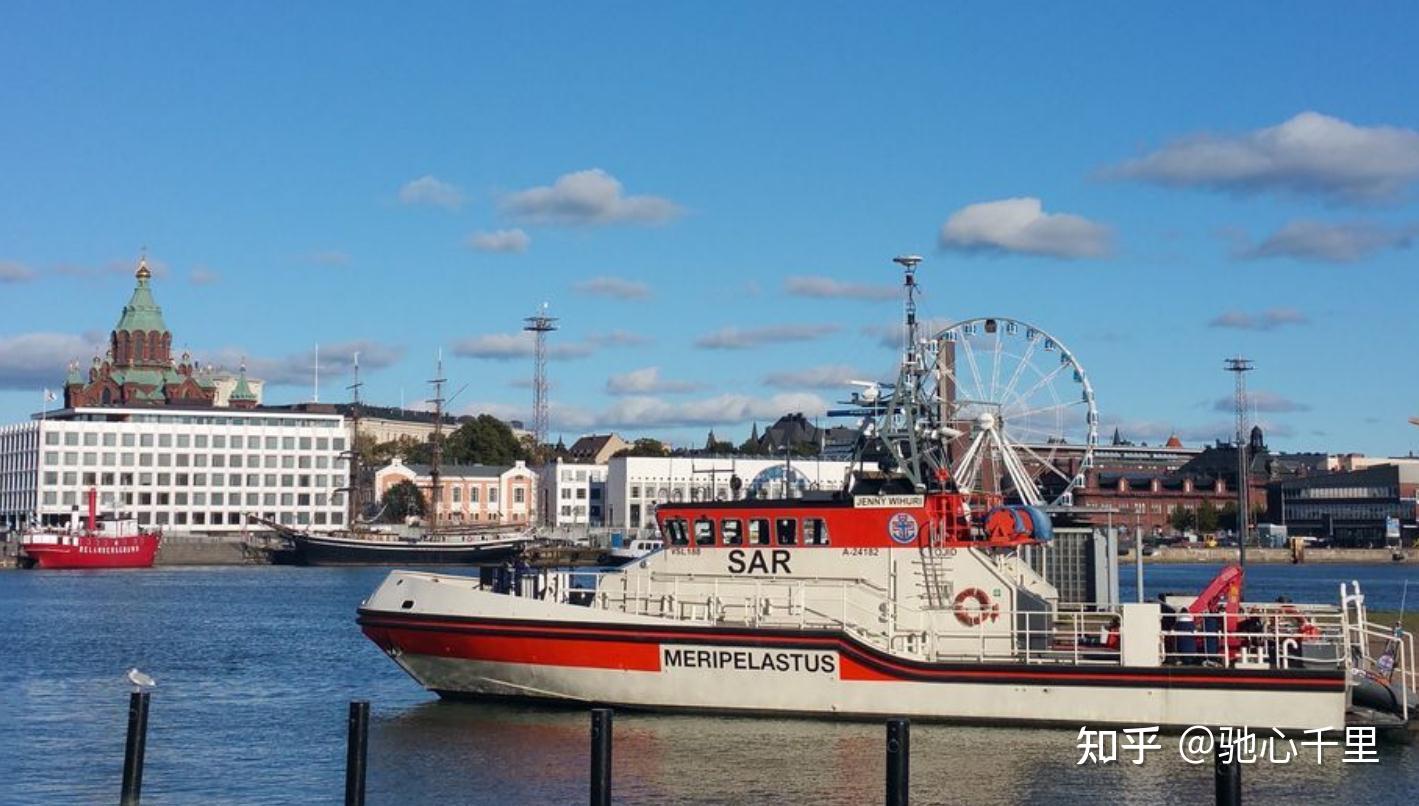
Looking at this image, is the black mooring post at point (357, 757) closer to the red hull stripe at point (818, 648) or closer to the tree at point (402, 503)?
the red hull stripe at point (818, 648)

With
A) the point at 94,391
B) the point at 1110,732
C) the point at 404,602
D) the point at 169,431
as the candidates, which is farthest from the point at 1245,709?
the point at 94,391

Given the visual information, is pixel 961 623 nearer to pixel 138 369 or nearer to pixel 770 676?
pixel 770 676

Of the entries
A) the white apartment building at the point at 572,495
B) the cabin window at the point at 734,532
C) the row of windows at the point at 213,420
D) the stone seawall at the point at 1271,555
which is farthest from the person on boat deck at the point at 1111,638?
the white apartment building at the point at 572,495

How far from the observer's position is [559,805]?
24.2 metres

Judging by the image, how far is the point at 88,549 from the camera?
122 metres

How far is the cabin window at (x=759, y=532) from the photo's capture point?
32719mm

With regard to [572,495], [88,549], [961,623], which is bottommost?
[88,549]

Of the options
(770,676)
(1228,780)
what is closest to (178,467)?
(770,676)

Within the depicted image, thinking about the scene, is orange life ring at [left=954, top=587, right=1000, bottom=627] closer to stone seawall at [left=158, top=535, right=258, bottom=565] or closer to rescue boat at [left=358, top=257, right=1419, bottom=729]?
rescue boat at [left=358, top=257, right=1419, bottom=729]

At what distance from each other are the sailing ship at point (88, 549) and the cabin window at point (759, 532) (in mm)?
100055

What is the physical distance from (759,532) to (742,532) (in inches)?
14.1

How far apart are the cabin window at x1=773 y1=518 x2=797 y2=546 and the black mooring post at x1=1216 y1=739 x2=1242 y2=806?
15497 millimetres

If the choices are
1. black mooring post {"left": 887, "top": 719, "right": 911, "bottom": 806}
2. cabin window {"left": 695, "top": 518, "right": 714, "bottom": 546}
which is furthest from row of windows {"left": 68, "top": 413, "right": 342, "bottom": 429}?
black mooring post {"left": 887, "top": 719, "right": 911, "bottom": 806}

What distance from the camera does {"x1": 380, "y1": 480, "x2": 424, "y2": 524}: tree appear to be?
17488cm
